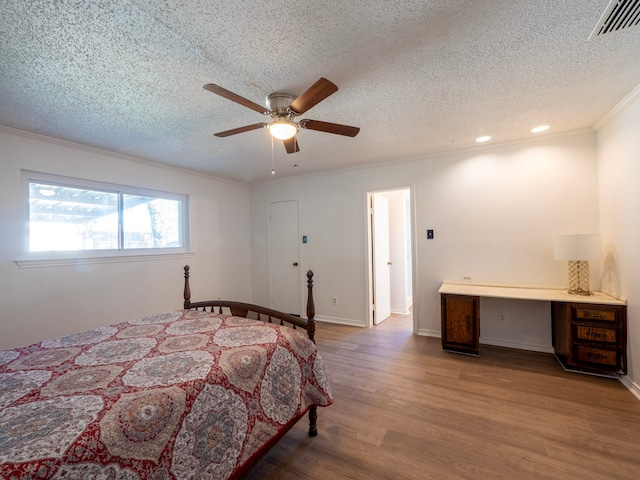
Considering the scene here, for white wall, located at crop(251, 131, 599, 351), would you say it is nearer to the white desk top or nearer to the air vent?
the white desk top

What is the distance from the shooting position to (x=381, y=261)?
176 inches

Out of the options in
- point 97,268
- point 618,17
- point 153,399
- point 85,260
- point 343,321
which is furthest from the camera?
point 343,321

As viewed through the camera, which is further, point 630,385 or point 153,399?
point 630,385

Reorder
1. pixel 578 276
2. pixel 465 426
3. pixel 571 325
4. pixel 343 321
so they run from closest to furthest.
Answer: pixel 465 426 < pixel 571 325 < pixel 578 276 < pixel 343 321

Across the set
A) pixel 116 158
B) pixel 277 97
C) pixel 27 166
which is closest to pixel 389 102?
pixel 277 97

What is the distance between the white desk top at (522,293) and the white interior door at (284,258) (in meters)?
2.43

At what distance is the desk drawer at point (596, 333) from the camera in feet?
8.07

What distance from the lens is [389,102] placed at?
2.27 meters

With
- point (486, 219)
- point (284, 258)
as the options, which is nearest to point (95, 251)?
point (284, 258)

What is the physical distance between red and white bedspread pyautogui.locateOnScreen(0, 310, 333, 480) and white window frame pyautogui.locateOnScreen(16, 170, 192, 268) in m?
1.51

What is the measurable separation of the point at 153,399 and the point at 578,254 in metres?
3.55

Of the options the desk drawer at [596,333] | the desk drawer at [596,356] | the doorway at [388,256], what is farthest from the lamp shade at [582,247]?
the doorway at [388,256]

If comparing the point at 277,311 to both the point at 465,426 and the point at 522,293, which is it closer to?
the point at 465,426

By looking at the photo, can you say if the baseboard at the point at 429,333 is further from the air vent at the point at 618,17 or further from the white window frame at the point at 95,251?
the white window frame at the point at 95,251
